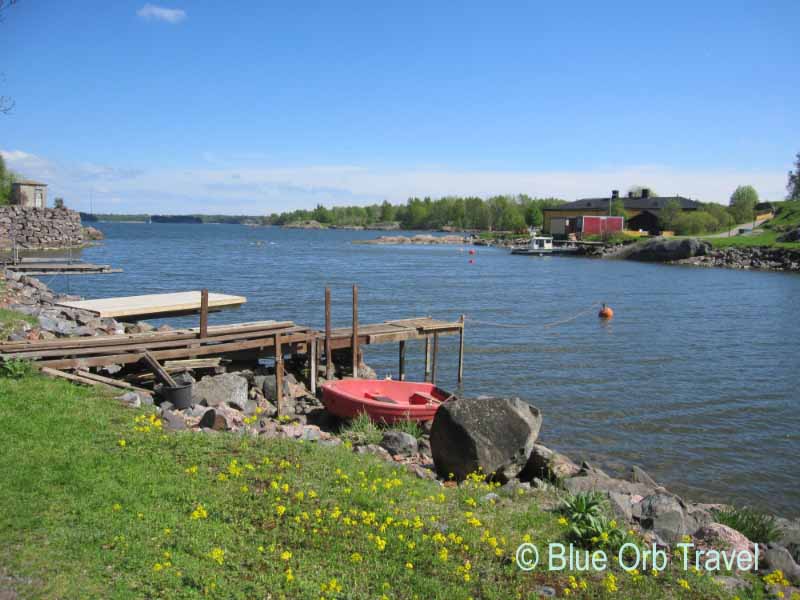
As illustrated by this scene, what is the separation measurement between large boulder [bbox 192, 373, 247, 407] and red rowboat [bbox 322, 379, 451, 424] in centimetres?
220

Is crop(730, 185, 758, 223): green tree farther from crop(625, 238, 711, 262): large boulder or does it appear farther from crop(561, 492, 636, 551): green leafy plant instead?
crop(561, 492, 636, 551): green leafy plant

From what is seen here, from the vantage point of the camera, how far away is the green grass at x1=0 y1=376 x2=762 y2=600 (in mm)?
5949

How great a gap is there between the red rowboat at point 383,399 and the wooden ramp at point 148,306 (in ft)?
37.9

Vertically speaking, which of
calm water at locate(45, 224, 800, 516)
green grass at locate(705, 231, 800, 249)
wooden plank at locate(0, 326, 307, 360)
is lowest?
calm water at locate(45, 224, 800, 516)

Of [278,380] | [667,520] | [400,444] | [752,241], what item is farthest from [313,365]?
[752,241]

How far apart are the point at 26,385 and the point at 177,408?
2773 mm

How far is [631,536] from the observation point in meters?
7.76

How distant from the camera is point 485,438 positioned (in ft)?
34.7

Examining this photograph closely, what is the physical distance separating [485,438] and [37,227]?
230ft

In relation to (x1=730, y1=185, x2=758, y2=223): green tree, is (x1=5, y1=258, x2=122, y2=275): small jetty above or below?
below

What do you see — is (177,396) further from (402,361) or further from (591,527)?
(402,361)

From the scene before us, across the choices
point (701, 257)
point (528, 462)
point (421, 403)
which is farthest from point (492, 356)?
point (701, 257)

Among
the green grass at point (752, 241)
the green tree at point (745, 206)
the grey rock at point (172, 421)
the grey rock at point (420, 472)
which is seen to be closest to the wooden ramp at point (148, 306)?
the grey rock at point (172, 421)

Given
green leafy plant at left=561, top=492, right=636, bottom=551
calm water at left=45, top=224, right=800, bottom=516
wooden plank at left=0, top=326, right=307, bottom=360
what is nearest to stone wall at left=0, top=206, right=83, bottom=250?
calm water at left=45, top=224, right=800, bottom=516
